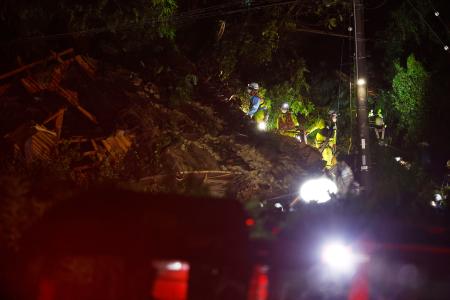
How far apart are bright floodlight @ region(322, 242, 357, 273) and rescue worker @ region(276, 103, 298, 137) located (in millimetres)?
13786

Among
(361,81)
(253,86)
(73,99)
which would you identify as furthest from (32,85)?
(361,81)

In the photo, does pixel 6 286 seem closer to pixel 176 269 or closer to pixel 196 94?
pixel 176 269

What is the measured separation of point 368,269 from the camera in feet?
17.5

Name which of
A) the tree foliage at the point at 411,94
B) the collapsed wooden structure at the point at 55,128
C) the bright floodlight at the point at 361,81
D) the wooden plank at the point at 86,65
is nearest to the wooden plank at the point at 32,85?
the collapsed wooden structure at the point at 55,128

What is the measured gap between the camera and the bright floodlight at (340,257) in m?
5.25

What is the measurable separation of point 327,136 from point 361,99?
27.0 ft

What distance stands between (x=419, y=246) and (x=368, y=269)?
2.41 ft

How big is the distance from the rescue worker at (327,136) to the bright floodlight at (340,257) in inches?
547

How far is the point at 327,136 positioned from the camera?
2017 centimetres

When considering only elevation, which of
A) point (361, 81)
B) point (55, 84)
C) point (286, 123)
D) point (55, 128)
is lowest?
point (55, 128)

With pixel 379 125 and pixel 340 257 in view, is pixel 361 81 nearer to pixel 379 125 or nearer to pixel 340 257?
pixel 340 257

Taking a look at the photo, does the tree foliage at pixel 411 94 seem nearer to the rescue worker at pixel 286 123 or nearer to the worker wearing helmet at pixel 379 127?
the worker wearing helmet at pixel 379 127

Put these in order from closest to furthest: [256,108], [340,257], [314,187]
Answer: [340,257] < [314,187] < [256,108]

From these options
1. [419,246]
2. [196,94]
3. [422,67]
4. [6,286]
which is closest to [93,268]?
[6,286]
